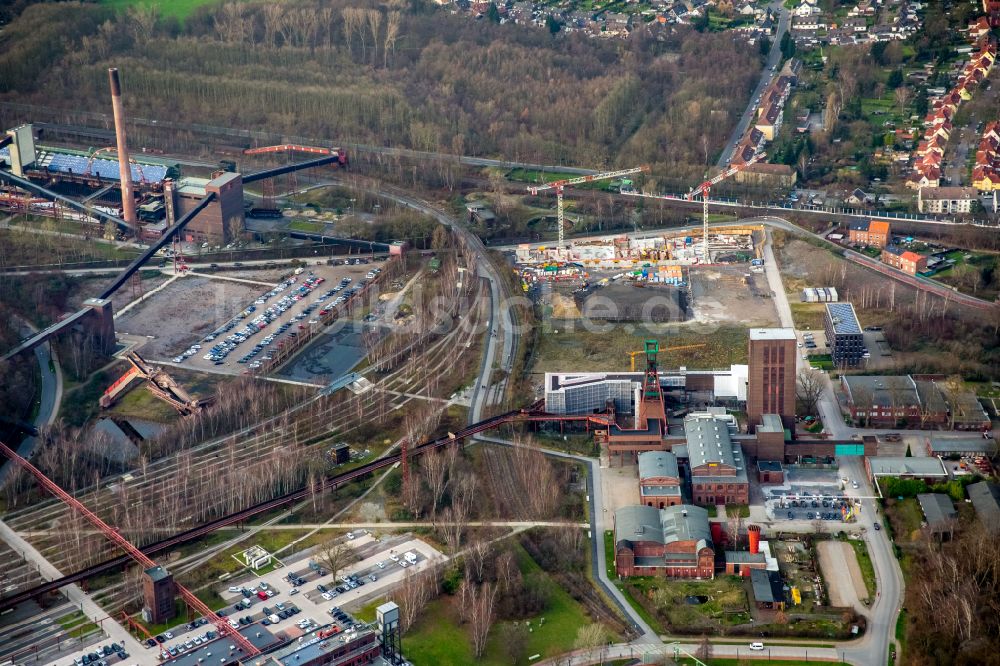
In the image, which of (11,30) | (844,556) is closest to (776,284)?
(844,556)

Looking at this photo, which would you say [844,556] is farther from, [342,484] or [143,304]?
[143,304]

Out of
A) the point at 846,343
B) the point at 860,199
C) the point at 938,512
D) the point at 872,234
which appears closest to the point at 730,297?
the point at 846,343

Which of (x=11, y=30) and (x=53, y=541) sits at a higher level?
(x=11, y=30)

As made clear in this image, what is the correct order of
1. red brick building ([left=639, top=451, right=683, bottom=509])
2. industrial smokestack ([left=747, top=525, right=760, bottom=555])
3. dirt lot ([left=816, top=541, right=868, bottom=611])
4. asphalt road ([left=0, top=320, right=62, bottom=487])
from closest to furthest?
dirt lot ([left=816, top=541, right=868, bottom=611]), industrial smokestack ([left=747, top=525, right=760, bottom=555]), red brick building ([left=639, top=451, right=683, bottom=509]), asphalt road ([left=0, top=320, right=62, bottom=487])

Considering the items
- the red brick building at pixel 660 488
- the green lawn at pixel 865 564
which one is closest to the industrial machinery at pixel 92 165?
the red brick building at pixel 660 488

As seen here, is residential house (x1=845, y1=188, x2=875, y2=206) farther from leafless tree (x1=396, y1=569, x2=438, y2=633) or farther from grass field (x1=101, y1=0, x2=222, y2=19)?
grass field (x1=101, y1=0, x2=222, y2=19)

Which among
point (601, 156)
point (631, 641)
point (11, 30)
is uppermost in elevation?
point (11, 30)

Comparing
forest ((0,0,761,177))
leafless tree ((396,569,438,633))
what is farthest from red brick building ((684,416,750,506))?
forest ((0,0,761,177))
